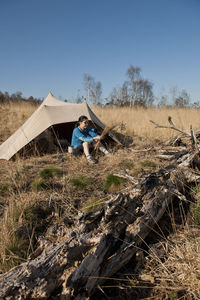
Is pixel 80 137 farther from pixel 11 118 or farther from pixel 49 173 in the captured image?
pixel 11 118

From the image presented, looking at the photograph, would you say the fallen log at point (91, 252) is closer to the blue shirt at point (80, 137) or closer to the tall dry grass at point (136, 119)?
the blue shirt at point (80, 137)

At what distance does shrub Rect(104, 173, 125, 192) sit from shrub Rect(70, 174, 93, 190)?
312mm

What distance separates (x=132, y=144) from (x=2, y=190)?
3.85 m

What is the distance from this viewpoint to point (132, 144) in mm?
5809

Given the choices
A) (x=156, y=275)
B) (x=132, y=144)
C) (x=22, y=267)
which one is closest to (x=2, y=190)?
(x=22, y=267)

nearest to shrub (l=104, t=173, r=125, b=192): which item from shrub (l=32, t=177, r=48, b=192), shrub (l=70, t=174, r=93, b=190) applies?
shrub (l=70, t=174, r=93, b=190)

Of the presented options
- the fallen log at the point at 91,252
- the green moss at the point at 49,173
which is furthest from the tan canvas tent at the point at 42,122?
the fallen log at the point at 91,252

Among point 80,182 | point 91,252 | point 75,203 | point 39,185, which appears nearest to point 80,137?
point 80,182

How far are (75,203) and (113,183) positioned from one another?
0.72m

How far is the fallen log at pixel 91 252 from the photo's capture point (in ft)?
3.67

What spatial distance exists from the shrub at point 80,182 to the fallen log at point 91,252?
4.27 ft

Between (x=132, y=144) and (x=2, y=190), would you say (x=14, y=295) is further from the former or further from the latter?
(x=132, y=144)

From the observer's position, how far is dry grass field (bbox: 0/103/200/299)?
4.75 feet

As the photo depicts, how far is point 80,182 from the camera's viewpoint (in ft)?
10.3
